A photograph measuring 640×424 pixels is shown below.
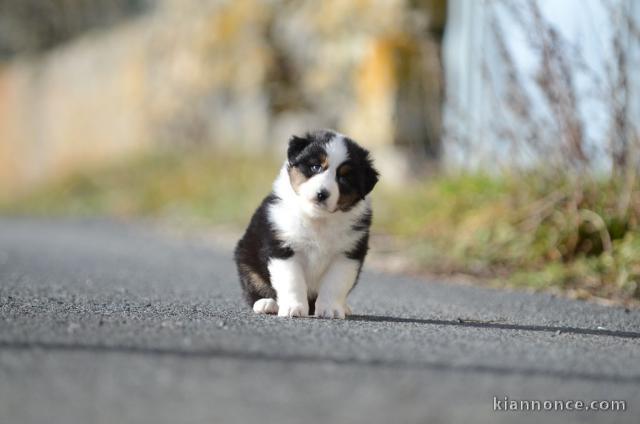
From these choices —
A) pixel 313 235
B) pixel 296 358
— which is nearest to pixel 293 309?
pixel 313 235

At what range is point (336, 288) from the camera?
4277 millimetres

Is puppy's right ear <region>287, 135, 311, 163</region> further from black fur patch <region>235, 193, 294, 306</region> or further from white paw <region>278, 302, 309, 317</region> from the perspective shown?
white paw <region>278, 302, 309, 317</region>

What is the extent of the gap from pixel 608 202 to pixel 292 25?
844 centimetres

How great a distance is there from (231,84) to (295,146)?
11.0 metres

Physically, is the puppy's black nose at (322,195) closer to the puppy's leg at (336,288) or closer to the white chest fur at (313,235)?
the white chest fur at (313,235)

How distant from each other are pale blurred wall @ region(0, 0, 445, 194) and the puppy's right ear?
4.23 metres

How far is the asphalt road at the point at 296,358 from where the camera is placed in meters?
2.55

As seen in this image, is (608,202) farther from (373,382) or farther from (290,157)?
(373,382)

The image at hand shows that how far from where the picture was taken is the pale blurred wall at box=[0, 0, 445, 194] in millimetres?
11000

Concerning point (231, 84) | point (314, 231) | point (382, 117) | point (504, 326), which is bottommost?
point (504, 326)

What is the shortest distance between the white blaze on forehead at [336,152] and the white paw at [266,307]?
0.71 m

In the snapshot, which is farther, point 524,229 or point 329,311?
point 524,229

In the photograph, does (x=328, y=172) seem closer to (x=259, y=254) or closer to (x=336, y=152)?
(x=336, y=152)

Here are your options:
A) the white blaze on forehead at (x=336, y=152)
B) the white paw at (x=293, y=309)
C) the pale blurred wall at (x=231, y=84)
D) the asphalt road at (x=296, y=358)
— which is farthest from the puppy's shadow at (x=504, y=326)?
the pale blurred wall at (x=231, y=84)
